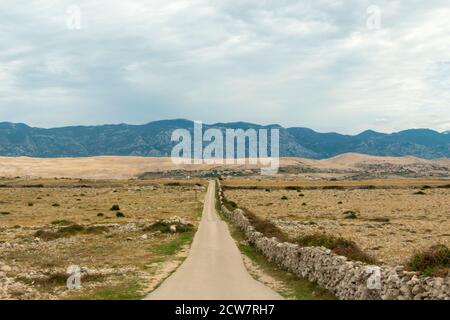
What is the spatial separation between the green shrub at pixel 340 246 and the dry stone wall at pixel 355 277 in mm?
832

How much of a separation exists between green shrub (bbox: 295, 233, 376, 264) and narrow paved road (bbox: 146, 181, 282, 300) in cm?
371

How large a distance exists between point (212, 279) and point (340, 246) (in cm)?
632

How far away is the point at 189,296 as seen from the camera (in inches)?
714

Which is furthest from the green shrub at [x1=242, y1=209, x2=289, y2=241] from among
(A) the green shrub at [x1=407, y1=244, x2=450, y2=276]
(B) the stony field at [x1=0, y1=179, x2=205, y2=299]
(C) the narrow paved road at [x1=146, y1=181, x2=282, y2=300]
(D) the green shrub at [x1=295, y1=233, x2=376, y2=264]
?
(A) the green shrub at [x1=407, y1=244, x2=450, y2=276]

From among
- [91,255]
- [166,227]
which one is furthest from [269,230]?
[166,227]

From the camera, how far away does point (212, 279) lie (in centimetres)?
2198

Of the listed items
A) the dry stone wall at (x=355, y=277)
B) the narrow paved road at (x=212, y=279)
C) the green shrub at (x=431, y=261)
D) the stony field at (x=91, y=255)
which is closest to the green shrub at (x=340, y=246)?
the dry stone wall at (x=355, y=277)

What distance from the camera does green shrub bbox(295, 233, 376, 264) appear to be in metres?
21.1

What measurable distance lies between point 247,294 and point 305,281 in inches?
172

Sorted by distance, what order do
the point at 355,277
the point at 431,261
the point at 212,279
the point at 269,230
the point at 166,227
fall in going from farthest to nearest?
the point at 166,227
the point at 269,230
the point at 212,279
the point at 431,261
the point at 355,277

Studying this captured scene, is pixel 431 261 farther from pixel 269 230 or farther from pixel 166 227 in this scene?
pixel 166 227
